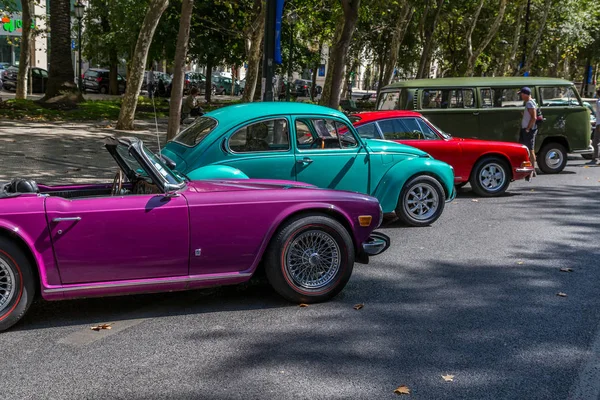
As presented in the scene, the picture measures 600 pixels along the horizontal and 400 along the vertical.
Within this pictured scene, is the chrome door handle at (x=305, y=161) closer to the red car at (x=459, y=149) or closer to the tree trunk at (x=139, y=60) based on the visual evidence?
the red car at (x=459, y=149)

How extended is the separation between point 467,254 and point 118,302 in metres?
3.91

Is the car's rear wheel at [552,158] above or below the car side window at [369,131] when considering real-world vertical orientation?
below

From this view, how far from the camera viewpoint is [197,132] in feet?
27.1

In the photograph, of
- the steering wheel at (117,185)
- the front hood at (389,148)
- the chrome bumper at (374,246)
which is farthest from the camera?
the front hood at (389,148)

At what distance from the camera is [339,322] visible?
5395 mm

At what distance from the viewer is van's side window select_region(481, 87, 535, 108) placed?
48.0ft

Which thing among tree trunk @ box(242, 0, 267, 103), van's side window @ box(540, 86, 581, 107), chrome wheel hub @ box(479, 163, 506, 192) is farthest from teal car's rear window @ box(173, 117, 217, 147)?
tree trunk @ box(242, 0, 267, 103)

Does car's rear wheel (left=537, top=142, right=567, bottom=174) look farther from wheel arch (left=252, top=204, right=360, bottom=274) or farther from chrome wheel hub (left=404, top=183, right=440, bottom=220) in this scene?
wheel arch (left=252, top=204, right=360, bottom=274)

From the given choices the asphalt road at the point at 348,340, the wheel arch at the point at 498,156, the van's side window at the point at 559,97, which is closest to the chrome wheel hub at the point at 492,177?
the wheel arch at the point at 498,156

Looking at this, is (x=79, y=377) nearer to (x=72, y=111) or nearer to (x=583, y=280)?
(x=583, y=280)

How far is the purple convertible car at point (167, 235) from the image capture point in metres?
4.94

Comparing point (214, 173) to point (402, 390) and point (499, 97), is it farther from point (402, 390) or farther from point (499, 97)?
point (499, 97)

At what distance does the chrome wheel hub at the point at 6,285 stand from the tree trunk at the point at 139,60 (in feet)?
47.5

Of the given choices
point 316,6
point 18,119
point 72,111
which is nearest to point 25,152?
point 18,119
